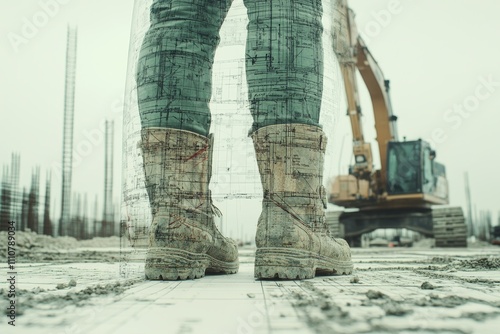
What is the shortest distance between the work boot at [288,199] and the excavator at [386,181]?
17.5 feet

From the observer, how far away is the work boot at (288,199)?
4.55 feet

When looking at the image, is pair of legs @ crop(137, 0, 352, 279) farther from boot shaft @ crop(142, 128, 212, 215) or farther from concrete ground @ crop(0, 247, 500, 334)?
concrete ground @ crop(0, 247, 500, 334)

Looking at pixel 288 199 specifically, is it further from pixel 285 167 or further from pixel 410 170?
pixel 410 170

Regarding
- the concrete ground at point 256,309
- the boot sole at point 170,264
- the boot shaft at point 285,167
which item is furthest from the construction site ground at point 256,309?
the boot shaft at point 285,167

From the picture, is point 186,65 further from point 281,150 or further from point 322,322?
point 322,322

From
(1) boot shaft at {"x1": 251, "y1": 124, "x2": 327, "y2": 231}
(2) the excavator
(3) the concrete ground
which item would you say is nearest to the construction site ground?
(3) the concrete ground

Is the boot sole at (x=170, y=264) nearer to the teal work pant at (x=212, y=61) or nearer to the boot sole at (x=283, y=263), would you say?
the boot sole at (x=283, y=263)

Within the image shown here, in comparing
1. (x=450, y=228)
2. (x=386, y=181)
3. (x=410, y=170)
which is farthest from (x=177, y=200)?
(x=450, y=228)

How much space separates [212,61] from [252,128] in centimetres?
23

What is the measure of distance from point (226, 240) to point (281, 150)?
40 centimetres

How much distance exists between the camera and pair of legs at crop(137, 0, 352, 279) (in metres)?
1.41

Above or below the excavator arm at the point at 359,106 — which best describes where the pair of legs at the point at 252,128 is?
below

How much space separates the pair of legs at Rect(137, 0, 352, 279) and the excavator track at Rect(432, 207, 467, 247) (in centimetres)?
636

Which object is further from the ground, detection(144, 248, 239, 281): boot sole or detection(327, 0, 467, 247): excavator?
detection(327, 0, 467, 247): excavator
